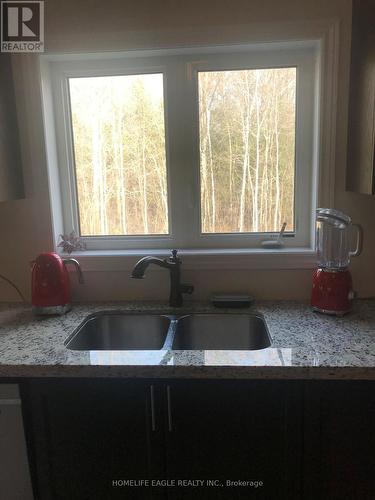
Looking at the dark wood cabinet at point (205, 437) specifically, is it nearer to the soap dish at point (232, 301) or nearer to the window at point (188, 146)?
the soap dish at point (232, 301)

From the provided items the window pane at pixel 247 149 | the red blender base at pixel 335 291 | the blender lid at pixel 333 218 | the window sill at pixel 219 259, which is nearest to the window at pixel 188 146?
the window pane at pixel 247 149

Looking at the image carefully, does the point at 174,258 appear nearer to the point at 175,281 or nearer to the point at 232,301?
the point at 175,281

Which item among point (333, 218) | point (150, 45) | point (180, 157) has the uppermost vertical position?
point (150, 45)

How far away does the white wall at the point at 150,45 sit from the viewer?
1.59 meters

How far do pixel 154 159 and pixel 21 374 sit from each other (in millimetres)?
1104

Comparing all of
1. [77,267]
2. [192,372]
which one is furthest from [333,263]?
[77,267]

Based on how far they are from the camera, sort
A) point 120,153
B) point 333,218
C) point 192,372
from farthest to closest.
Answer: point 120,153 → point 333,218 → point 192,372

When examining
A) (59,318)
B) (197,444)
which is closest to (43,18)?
(59,318)

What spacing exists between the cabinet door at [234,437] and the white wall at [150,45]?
0.64 meters

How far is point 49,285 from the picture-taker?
1639 millimetres

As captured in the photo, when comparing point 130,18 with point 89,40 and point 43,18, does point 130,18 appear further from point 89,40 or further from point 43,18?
point 43,18

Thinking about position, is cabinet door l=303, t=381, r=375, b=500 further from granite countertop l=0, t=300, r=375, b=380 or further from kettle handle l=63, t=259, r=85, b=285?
kettle handle l=63, t=259, r=85, b=285

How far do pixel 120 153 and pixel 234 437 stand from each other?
132cm

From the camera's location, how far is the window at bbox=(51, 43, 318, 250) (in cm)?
177
